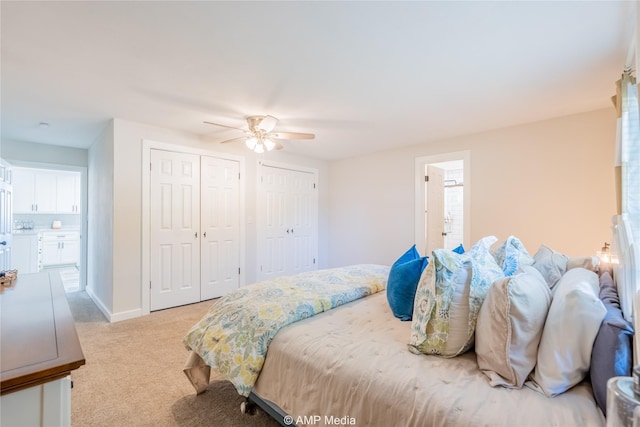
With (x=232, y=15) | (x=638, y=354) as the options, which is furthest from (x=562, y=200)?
(x=232, y=15)

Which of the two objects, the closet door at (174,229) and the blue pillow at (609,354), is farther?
the closet door at (174,229)

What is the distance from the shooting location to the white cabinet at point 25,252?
5230mm

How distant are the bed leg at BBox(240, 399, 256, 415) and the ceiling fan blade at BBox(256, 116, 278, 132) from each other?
7.61ft

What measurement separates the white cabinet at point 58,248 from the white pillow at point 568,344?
9011 mm

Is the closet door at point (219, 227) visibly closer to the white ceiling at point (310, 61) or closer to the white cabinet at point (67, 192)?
the white ceiling at point (310, 61)

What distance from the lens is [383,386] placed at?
109cm

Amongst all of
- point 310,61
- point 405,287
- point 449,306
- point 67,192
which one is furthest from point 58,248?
point 449,306

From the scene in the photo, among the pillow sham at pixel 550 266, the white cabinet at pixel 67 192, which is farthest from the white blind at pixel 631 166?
the white cabinet at pixel 67 192

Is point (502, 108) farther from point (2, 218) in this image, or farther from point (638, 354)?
point (2, 218)

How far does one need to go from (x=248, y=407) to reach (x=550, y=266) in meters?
2.02

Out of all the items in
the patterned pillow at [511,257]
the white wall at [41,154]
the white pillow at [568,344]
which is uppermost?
the white wall at [41,154]

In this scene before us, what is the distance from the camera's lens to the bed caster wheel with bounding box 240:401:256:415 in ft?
5.51

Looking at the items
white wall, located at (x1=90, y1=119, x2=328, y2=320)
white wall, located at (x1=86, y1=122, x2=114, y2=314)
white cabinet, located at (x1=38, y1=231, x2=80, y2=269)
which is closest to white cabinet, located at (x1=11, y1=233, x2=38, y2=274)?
white cabinet, located at (x1=38, y1=231, x2=80, y2=269)

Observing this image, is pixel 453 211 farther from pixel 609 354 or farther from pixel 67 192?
pixel 67 192
